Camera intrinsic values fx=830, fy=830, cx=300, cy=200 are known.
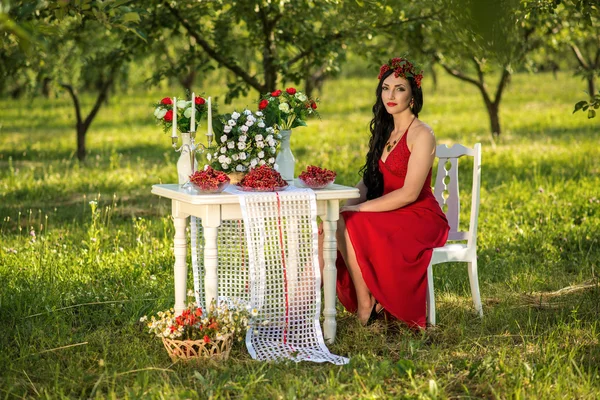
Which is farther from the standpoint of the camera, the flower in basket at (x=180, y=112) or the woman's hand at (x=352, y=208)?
the woman's hand at (x=352, y=208)

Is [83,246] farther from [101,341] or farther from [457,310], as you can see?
[457,310]

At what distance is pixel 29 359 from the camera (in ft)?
13.1

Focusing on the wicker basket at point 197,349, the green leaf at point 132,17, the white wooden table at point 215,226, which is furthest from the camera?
the white wooden table at point 215,226

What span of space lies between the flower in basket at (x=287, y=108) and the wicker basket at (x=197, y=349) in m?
1.24

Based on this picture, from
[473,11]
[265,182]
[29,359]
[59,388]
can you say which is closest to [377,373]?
[265,182]

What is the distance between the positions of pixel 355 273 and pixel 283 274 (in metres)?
0.47

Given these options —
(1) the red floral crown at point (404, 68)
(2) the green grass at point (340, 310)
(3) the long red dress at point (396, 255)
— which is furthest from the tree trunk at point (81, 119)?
(3) the long red dress at point (396, 255)

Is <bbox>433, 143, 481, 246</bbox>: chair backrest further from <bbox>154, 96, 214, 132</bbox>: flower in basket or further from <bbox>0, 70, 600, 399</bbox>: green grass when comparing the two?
<bbox>154, 96, 214, 132</bbox>: flower in basket

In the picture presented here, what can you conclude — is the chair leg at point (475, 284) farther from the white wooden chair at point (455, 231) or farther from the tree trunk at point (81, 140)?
the tree trunk at point (81, 140)

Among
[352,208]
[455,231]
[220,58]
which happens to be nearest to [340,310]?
[352,208]

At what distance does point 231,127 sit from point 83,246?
268 cm

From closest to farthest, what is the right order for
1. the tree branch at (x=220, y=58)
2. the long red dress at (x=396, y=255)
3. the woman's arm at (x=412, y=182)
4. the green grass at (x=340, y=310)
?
1. the green grass at (x=340, y=310)
2. the long red dress at (x=396, y=255)
3. the woman's arm at (x=412, y=182)
4. the tree branch at (x=220, y=58)

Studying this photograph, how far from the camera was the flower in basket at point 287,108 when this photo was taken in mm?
4527

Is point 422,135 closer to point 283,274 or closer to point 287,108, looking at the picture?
point 287,108
